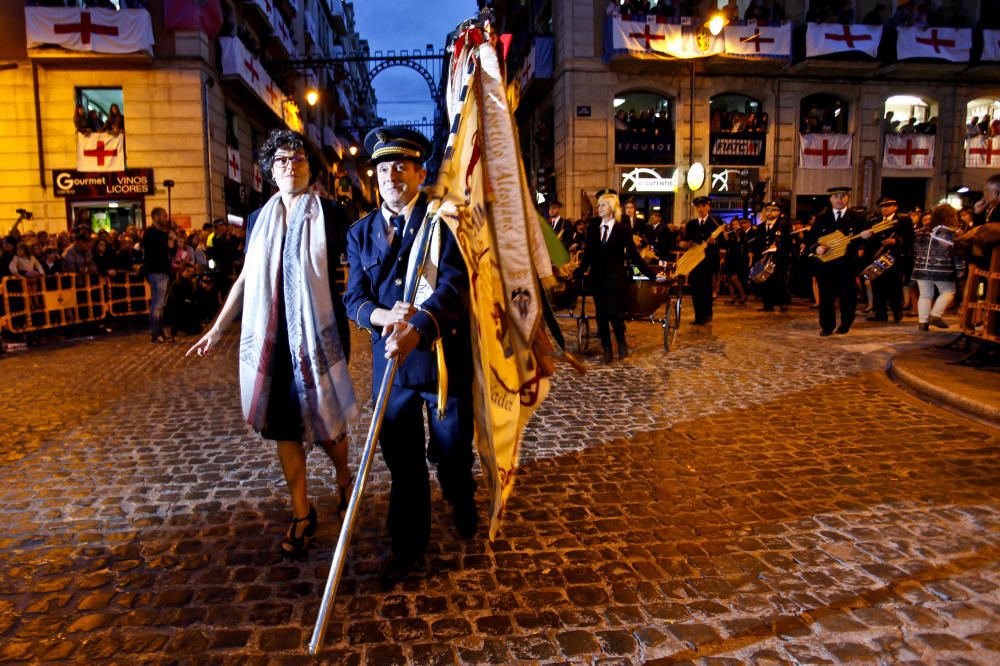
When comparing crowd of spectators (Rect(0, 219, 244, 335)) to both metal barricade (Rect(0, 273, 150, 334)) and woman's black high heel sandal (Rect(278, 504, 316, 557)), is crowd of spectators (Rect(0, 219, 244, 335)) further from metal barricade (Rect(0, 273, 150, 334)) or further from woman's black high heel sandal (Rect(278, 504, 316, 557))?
woman's black high heel sandal (Rect(278, 504, 316, 557))

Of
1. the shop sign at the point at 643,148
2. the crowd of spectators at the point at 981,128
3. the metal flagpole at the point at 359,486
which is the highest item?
the crowd of spectators at the point at 981,128

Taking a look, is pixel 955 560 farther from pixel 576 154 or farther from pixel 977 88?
pixel 977 88

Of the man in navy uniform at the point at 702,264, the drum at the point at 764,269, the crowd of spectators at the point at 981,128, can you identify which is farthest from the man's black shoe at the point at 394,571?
the crowd of spectators at the point at 981,128

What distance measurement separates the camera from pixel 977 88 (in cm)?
2489

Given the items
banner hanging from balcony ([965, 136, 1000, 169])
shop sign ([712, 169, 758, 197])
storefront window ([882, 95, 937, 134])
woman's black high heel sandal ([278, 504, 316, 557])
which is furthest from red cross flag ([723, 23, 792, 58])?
woman's black high heel sandal ([278, 504, 316, 557])

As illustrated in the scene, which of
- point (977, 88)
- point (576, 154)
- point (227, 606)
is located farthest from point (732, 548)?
point (977, 88)

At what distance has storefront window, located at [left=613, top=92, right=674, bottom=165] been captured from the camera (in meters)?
23.1

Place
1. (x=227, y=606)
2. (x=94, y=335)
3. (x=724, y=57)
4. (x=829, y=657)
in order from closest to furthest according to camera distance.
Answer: (x=829, y=657) < (x=227, y=606) < (x=94, y=335) < (x=724, y=57)

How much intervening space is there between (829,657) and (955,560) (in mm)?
1227

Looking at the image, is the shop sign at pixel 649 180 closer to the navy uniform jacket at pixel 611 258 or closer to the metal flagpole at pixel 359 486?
the navy uniform jacket at pixel 611 258

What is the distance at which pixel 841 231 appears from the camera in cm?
998

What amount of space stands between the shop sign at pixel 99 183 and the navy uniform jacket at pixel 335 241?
61.9 ft

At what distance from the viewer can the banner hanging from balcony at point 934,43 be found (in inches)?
898

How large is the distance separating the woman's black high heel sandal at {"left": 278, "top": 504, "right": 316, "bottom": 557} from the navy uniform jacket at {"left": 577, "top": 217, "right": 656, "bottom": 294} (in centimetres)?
566
